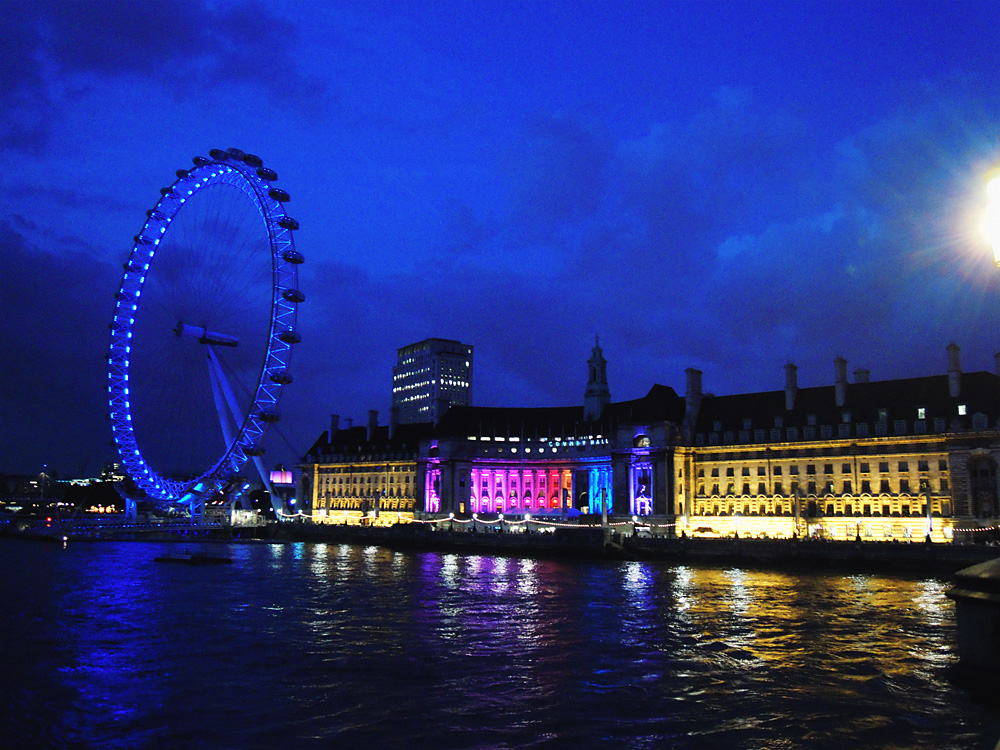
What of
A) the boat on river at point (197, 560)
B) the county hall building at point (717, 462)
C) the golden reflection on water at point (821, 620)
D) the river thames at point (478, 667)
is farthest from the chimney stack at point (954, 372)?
the boat on river at point (197, 560)

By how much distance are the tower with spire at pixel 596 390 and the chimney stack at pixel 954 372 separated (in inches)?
2030

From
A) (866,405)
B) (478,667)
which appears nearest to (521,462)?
(866,405)

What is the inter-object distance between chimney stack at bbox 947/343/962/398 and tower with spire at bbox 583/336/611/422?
51570 millimetres

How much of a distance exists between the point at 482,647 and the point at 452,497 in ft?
317

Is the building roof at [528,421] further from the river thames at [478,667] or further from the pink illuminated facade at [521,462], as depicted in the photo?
the river thames at [478,667]

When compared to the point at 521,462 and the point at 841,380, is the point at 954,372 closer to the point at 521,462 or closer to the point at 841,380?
the point at 841,380

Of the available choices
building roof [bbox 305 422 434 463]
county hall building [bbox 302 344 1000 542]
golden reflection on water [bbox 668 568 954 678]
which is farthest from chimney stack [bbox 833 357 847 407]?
building roof [bbox 305 422 434 463]

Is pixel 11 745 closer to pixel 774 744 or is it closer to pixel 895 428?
pixel 774 744

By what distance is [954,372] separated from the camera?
88750 mm

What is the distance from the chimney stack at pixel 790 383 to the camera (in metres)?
102

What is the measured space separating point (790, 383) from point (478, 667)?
84.5 metres

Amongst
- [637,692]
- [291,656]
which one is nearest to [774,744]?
[637,692]

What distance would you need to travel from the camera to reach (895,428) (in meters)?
90.2

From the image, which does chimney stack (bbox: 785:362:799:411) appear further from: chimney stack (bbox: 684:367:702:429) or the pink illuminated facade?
the pink illuminated facade
